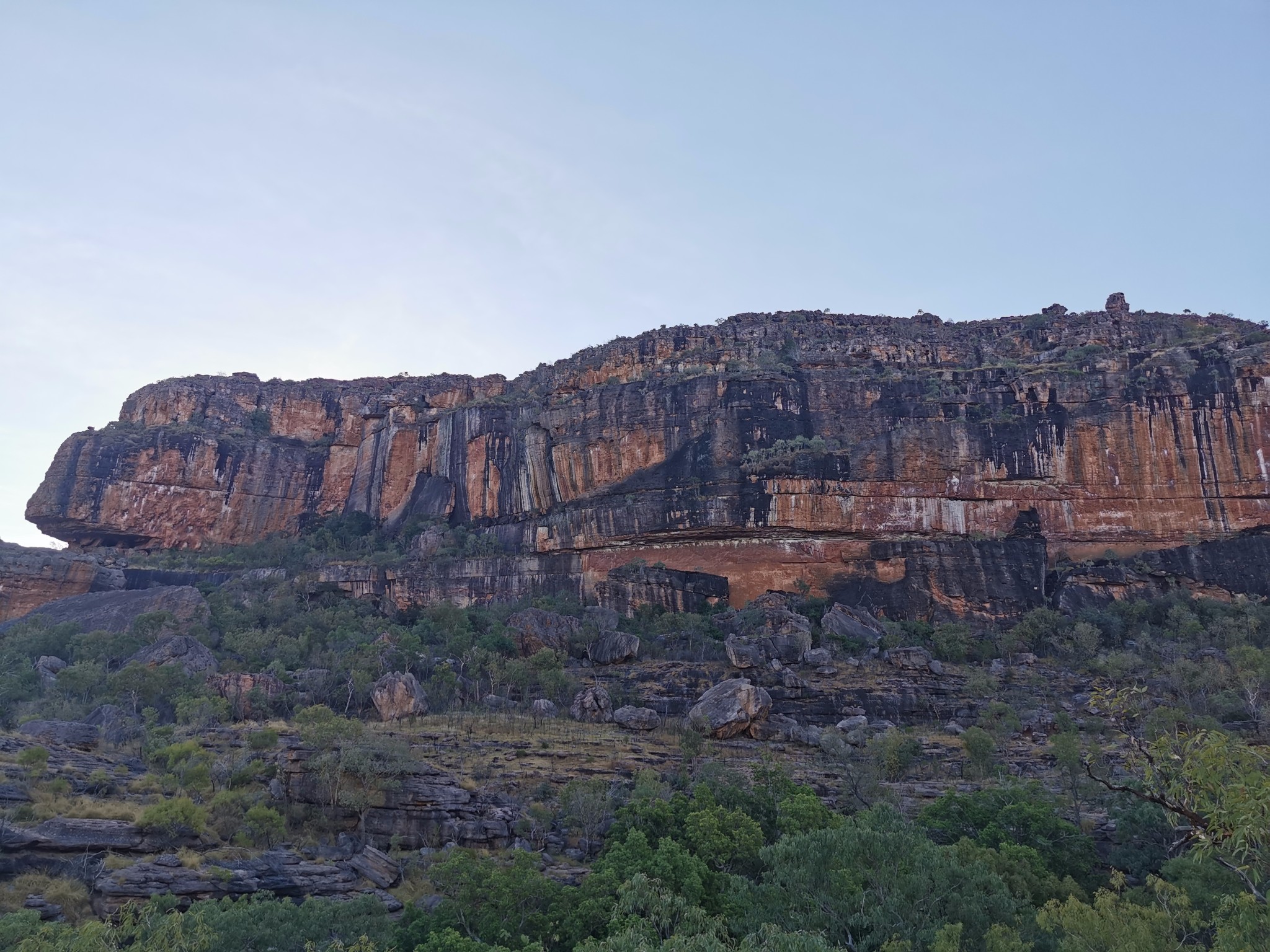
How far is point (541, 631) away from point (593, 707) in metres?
10.2

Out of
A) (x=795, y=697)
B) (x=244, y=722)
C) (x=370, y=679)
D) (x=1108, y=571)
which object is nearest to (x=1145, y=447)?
(x=1108, y=571)

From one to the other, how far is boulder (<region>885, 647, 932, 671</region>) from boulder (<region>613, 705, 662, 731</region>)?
44.9 ft

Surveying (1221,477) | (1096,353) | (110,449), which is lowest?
(1221,477)

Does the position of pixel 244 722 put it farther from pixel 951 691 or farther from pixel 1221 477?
pixel 1221 477

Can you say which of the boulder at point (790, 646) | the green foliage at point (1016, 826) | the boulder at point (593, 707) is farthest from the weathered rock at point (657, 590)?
the green foliage at point (1016, 826)

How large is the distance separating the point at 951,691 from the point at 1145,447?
25.6m

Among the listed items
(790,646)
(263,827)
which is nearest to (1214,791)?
(263,827)

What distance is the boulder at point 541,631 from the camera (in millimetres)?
51062

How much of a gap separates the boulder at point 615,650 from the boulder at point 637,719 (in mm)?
7343

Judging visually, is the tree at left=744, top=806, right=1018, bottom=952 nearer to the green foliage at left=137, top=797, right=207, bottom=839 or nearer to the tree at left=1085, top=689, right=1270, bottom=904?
the tree at left=1085, top=689, right=1270, bottom=904

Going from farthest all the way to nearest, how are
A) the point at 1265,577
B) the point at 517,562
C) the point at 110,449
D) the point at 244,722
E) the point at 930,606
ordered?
the point at 110,449
the point at 517,562
the point at 930,606
the point at 1265,577
the point at 244,722

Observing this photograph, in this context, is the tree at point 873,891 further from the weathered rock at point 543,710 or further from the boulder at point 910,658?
the boulder at point 910,658

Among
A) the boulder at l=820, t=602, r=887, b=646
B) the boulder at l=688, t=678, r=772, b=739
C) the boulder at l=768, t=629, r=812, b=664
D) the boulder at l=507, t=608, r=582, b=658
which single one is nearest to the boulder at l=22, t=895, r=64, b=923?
the boulder at l=688, t=678, r=772, b=739

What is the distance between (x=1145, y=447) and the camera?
186ft
